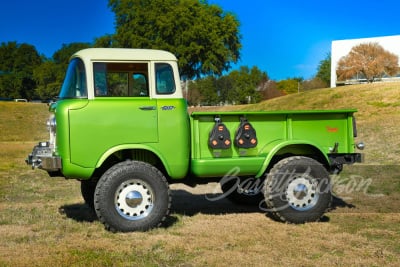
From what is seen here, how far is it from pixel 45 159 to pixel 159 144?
145cm

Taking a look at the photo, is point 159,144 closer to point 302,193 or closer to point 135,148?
point 135,148

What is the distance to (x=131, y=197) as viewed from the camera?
21.1 feet

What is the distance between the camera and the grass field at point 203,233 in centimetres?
527

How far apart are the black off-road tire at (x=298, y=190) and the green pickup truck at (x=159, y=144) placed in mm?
14

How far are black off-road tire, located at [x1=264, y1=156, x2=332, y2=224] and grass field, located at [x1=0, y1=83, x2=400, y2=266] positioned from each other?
0.20 metres

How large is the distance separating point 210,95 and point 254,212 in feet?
209

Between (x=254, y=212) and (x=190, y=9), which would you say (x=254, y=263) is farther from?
(x=190, y=9)

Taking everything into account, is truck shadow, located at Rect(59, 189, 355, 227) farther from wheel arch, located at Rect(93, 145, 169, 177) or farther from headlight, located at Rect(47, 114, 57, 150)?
headlight, located at Rect(47, 114, 57, 150)

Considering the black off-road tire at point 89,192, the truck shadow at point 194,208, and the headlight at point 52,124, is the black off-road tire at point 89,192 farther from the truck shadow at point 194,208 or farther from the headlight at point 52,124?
the headlight at point 52,124

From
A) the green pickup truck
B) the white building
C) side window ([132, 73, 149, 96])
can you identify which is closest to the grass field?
the green pickup truck

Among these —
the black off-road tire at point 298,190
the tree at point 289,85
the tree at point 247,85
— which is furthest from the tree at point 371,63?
the black off-road tire at point 298,190

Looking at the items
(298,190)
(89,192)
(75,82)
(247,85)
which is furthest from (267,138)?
(247,85)

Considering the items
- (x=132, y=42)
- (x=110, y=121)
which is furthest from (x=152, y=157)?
(x=132, y=42)

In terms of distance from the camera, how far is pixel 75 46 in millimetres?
85188
